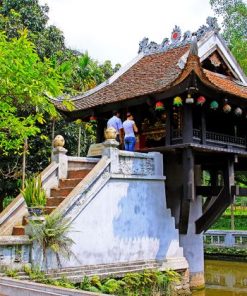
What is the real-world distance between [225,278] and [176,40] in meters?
6.39

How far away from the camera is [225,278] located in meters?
13.0

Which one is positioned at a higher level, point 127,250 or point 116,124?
point 116,124

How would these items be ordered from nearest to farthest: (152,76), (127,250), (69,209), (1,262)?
(1,262), (69,209), (127,250), (152,76)

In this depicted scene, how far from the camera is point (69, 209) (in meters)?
8.40

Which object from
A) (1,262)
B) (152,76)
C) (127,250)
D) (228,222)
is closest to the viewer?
(1,262)

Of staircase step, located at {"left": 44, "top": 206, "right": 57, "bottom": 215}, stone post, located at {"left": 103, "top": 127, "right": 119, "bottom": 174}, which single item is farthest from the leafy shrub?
stone post, located at {"left": 103, "top": 127, "right": 119, "bottom": 174}

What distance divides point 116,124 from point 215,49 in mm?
3305

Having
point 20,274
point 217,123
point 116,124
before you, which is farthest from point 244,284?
point 20,274

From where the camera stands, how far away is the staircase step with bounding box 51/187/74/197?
9344mm

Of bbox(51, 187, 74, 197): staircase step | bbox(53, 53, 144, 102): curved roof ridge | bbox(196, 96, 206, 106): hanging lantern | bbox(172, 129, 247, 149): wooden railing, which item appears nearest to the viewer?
bbox(51, 187, 74, 197): staircase step

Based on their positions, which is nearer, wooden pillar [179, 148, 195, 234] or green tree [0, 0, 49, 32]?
wooden pillar [179, 148, 195, 234]

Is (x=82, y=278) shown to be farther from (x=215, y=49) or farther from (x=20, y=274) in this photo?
(x=215, y=49)

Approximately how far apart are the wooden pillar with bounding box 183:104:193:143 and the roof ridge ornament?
2.59 m

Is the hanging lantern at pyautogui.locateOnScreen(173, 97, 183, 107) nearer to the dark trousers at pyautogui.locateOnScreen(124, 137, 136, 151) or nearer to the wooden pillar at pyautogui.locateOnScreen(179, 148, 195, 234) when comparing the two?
the wooden pillar at pyautogui.locateOnScreen(179, 148, 195, 234)
